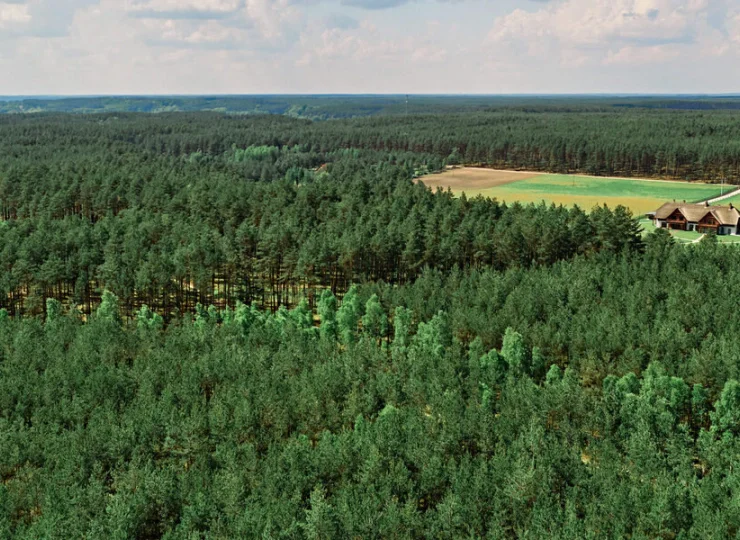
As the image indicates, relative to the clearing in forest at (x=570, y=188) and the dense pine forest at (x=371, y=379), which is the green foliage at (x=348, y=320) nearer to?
the dense pine forest at (x=371, y=379)

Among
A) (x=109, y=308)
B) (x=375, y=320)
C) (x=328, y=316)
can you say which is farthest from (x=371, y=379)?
(x=109, y=308)

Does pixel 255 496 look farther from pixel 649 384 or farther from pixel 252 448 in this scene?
pixel 649 384

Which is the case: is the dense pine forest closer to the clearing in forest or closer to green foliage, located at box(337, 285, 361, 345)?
green foliage, located at box(337, 285, 361, 345)

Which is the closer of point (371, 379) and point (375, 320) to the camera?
point (371, 379)

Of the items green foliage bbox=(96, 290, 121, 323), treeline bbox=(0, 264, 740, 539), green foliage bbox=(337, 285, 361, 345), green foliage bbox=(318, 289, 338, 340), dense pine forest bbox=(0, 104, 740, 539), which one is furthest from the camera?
green foliage bbox=(96, 290, 121, 323)

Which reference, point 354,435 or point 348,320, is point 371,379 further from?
point 348,320

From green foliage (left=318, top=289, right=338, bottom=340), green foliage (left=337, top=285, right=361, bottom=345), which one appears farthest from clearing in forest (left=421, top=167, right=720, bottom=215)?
green foliage (left=337, top=285, right=361, bottom=345)
